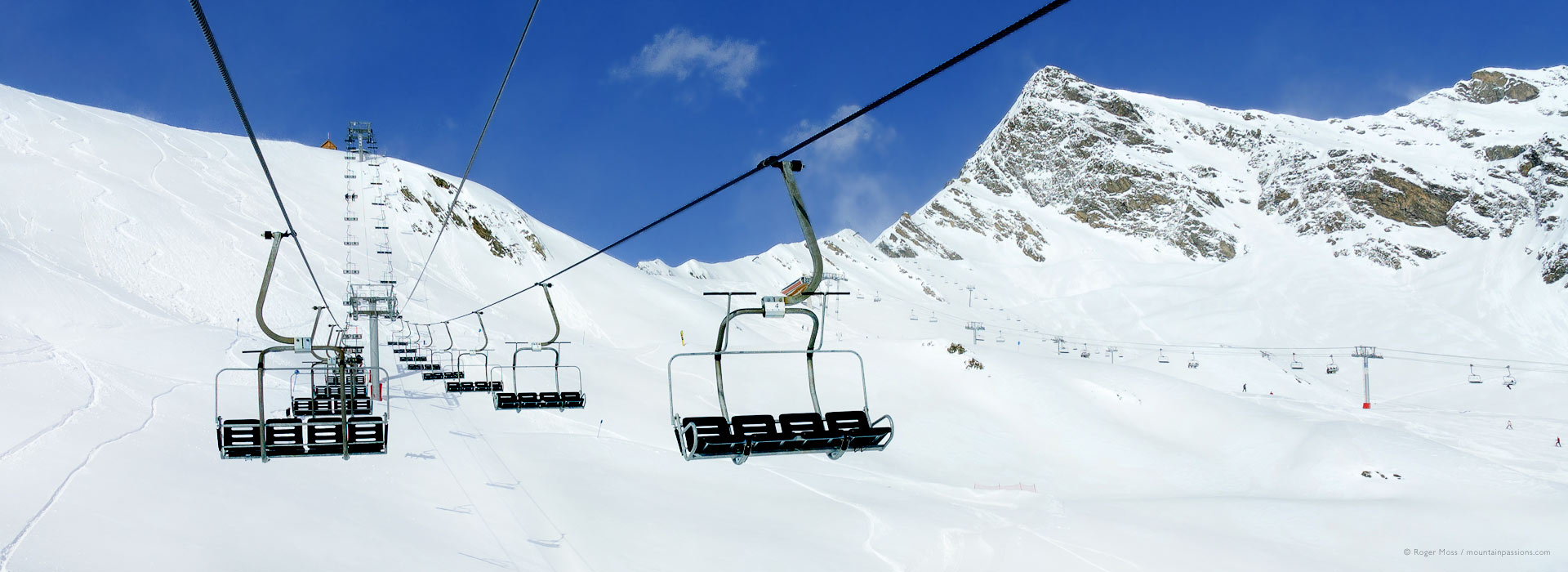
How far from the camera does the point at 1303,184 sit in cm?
15762

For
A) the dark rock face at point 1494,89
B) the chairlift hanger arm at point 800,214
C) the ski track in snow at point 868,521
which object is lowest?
the ski track in snow at point 868,521

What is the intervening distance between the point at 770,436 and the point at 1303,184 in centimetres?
17666

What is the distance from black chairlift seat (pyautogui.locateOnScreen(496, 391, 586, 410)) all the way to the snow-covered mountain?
136 metres

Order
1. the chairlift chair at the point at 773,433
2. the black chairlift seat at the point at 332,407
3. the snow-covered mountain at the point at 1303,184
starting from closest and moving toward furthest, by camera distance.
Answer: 1. the chairlift chair at the point at 773,433
2. the black chairlift seat at the point at 332,407
3. the snow-covered mountain at the point at 1303,184

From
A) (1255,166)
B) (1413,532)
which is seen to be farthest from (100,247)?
(1255,166)

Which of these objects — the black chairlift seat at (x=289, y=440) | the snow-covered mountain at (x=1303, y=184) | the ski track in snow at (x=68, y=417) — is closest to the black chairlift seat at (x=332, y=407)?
the ski track in snow at (x=68, y=417)

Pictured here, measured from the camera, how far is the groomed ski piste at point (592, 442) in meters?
16.2

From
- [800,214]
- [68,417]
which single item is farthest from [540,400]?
[800,214]

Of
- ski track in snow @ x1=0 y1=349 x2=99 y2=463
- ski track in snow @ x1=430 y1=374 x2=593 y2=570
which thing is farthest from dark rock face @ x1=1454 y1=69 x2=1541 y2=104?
ski track in snow @ x1=0 y1=349 x2=99 y2=463

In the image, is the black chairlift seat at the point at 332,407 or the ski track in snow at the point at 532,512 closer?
the ski track in snow at the point at 532,512

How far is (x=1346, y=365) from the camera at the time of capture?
94.8 m

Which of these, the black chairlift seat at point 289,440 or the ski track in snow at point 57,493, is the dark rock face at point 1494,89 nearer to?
the black chairlift seat at point 289,440

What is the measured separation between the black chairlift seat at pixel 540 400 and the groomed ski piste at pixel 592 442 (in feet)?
6.89

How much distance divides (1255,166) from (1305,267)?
52.0 metres
